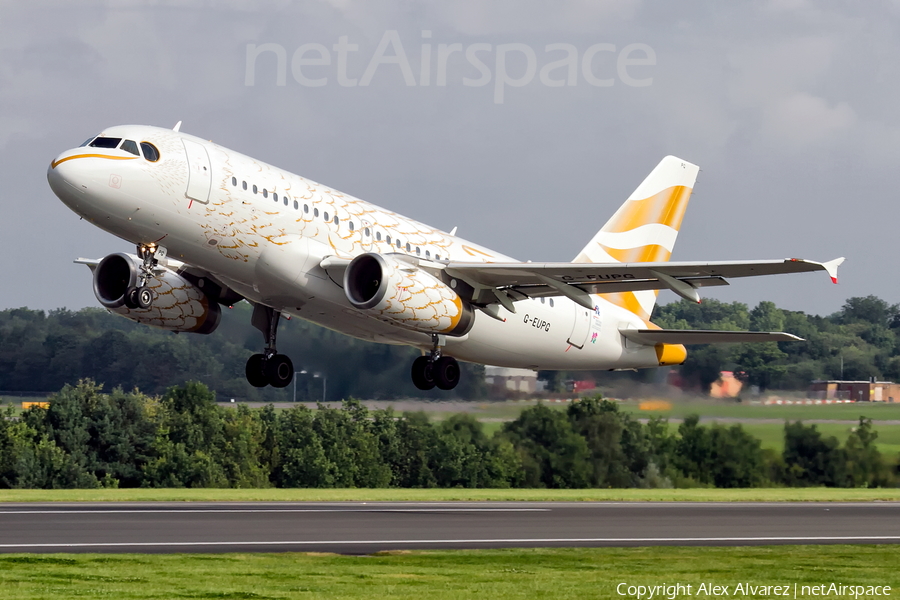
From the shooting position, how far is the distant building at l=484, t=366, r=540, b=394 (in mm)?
39469

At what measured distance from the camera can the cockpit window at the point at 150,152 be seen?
26.1 meters

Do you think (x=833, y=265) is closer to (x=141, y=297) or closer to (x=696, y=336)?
(x=696, y=336)

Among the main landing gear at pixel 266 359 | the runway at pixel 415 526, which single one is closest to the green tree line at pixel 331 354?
the main landing gear at pixel 266 359

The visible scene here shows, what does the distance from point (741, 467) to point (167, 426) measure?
35.6 m

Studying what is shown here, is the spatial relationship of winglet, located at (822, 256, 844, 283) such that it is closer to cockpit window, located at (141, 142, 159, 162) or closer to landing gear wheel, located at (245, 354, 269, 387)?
cockpit window, located at (141, 142, 159, 162)

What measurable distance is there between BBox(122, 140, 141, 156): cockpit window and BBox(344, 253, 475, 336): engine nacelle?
17.6 ft

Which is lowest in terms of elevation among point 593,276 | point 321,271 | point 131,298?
point 131,298

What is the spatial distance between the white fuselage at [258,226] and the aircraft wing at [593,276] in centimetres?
101

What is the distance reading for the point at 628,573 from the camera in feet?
73.8

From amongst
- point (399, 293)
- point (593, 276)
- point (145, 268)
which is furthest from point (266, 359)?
point (593, 276)

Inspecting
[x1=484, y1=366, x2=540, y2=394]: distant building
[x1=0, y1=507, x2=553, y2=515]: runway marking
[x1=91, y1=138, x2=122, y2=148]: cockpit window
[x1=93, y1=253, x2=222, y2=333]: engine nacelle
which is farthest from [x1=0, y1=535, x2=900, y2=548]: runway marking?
[x1=484, y1=366, x2=540, y2=394]: distant building

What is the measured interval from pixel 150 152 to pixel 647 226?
761 inches

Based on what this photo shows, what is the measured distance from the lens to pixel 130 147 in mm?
25969

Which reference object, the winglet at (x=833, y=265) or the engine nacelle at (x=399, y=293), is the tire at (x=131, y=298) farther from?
the winglet at (x=833, y=265)
